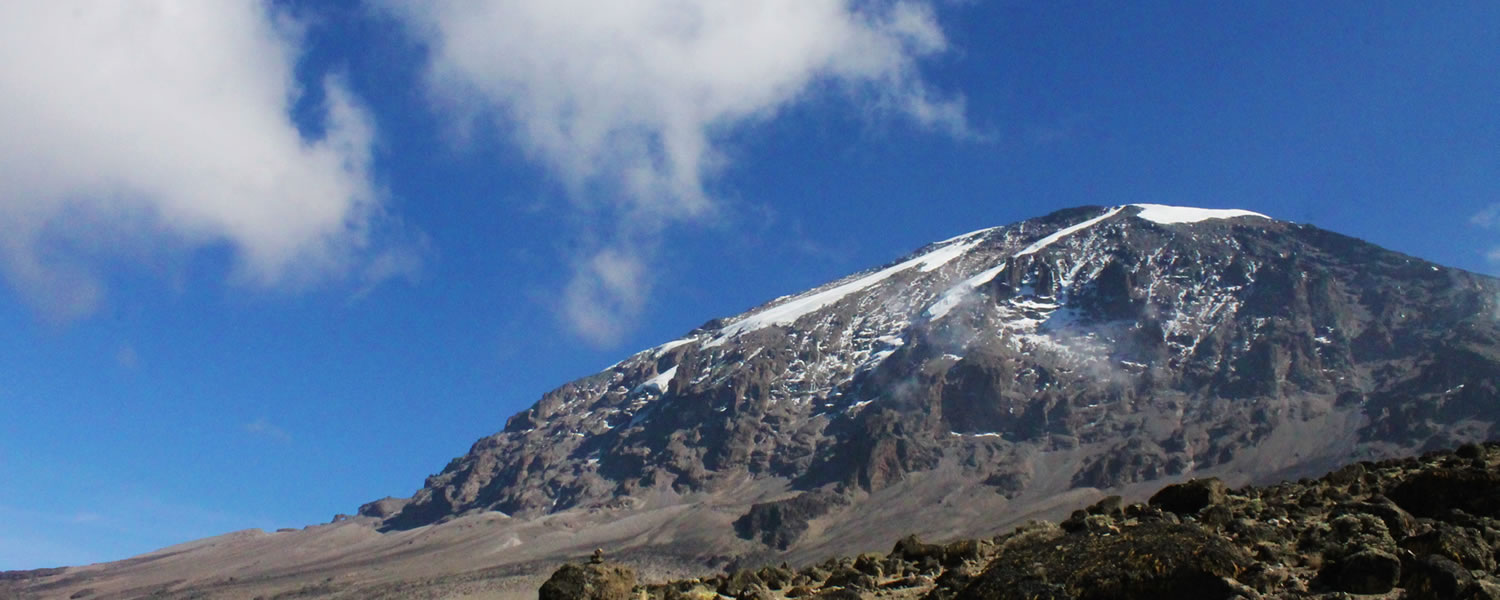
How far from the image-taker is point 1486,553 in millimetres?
14867

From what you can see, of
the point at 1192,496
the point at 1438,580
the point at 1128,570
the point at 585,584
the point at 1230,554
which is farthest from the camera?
the point at 1192,496

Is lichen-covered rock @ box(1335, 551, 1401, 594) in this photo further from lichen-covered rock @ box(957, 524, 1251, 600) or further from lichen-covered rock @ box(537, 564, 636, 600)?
lichen-covered rock @ box(537, 564, 636, 600)

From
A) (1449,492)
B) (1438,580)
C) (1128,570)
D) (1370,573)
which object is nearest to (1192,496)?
(1449,492)

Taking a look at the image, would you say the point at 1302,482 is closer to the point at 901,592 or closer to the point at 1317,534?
the point at 1317,534

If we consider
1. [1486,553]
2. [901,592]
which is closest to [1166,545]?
[1486,553]

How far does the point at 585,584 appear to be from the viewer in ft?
61.7

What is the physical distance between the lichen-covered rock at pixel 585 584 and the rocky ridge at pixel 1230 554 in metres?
0.08

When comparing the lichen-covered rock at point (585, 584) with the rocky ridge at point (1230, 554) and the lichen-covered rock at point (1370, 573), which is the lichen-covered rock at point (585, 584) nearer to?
the rocky ridge at point (1230, 554)

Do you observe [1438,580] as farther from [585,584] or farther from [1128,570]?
[585,584]

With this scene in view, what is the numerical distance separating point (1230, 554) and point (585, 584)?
10466 mm

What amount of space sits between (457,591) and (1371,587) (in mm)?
198239

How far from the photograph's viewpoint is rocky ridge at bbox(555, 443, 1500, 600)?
14227mm

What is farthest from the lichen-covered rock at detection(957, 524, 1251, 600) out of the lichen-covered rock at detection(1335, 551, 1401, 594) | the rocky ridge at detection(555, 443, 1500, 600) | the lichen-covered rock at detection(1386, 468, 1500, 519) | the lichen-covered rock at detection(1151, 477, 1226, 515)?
the lichen-covered rock at detection(1151, 477, 1226, 515)

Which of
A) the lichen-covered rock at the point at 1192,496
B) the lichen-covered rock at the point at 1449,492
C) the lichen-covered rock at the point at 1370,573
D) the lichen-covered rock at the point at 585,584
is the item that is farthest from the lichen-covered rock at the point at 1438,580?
the lichen-covered rock at the point at 585,584
